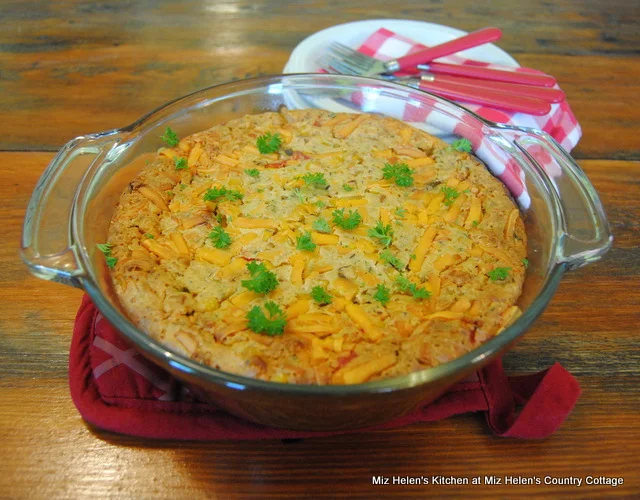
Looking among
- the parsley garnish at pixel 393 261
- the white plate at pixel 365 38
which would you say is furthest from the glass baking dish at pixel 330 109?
the white plate at pixel 365 38

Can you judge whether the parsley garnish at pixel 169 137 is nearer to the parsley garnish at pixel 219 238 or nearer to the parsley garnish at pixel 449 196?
the parsley garnish at pixel 219 238

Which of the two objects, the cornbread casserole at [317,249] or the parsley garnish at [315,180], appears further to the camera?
the parsley garnish at [315,180]

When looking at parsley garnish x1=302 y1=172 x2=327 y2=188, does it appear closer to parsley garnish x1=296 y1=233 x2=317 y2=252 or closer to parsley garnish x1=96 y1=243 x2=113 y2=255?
parsley garnish x1=296 y1=233 x2=317 y2=252

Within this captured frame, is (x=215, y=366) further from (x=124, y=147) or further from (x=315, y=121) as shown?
(x=315, y=121)

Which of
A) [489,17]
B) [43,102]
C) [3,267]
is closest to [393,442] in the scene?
[3,267]

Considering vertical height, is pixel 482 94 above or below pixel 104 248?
above

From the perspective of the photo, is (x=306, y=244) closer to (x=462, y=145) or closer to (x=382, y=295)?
(x=382, y=295)

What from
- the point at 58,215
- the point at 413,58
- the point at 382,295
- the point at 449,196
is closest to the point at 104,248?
the point at 58,215
